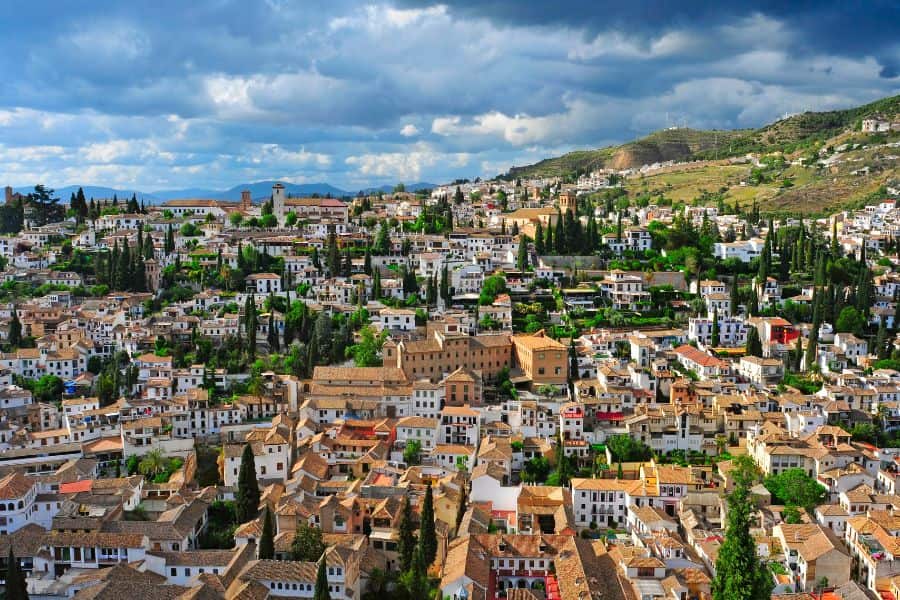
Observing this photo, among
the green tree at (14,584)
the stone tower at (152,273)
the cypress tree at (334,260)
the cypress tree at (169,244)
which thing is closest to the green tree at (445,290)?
the cypress tree at (334,260)

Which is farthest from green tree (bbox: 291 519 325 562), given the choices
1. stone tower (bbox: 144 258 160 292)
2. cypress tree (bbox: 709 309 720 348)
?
stone tower (bbox: 144 258 160 292)

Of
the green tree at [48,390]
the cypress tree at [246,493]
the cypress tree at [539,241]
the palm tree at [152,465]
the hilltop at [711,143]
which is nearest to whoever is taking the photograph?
the cypress tree at [246,493]

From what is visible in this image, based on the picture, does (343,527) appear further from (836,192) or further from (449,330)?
(836,192)

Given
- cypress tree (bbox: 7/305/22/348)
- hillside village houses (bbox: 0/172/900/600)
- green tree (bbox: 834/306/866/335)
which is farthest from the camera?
green tree (bbox: 834/306/866/335)

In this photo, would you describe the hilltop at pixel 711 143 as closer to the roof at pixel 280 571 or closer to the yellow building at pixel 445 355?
the yellow building at pixel 445 355

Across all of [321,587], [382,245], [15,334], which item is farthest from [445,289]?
[321,587]

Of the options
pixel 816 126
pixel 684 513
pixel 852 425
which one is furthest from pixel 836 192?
pixel 684 513

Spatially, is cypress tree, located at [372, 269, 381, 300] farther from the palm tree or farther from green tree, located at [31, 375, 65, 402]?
the palm tree
